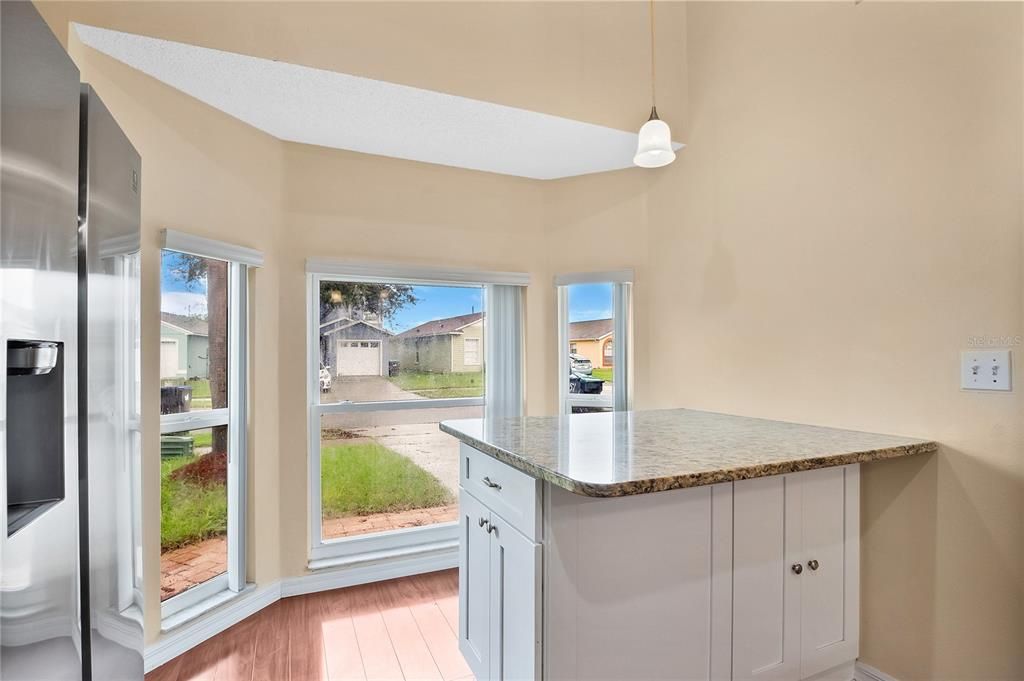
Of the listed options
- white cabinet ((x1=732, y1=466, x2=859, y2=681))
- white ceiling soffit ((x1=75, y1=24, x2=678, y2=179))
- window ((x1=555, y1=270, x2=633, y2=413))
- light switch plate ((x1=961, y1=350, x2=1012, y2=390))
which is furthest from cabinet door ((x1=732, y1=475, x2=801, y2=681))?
white ceiling soffit ((x1=75, y1=24, x2=678, y2=179))

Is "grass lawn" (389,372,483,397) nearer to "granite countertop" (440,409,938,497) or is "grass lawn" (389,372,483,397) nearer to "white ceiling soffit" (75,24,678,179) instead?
"granite countertop" (440,409,938,497)

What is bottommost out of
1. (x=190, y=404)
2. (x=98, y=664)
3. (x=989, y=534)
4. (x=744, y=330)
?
(x=98, y=664)

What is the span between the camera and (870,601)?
190 centimetres

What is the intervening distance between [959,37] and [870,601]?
1916mm

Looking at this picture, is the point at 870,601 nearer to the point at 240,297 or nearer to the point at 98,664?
the point at 98,664

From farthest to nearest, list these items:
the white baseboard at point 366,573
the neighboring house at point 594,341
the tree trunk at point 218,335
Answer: the neighboring house at point 594,341
the white baseboard at point 366,573
the tree trunk at point 218,335

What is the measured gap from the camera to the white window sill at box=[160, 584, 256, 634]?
7.11 ft

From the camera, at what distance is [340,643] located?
7.43 ft

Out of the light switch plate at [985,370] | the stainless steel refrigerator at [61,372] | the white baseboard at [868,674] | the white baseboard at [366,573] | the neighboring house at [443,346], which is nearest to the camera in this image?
the stainless steel refrigerator at [61,372]

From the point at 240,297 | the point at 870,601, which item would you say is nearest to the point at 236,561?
the point at 240,297

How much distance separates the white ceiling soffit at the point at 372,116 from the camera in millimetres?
1903

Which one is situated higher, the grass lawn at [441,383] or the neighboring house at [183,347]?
the neighboring house at [183,347]

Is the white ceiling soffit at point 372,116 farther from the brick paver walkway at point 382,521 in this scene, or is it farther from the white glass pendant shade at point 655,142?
the brick paver walkway at point 382,521

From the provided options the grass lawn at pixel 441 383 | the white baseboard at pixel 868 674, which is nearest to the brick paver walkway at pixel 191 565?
the grass lawn at pixel 441 383
